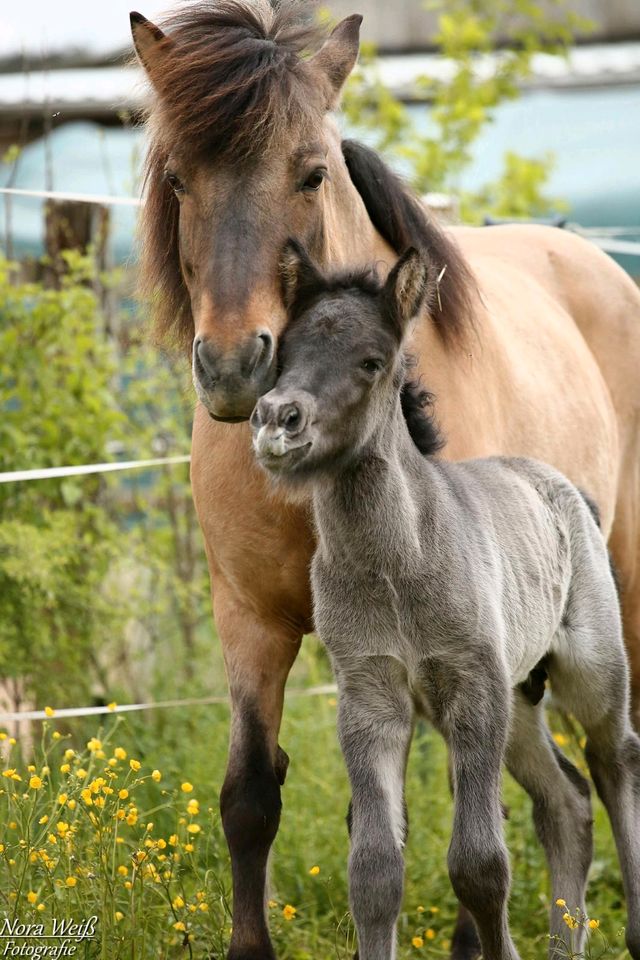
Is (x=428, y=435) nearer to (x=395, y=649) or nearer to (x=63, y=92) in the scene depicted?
(x=395, y=649)

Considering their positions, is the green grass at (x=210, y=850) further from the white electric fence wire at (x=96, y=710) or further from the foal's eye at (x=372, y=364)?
the foal's eye at (x=372, y=364)

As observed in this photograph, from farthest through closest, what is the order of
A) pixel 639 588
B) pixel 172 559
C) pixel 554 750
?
pixel 172 559, pixel 639 588, pixel 554 750

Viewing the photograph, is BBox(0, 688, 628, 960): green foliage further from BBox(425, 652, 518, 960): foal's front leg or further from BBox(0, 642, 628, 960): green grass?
BBox(425, 652, 518, 960): foal's front leg

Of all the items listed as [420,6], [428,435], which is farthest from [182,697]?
[420,6]

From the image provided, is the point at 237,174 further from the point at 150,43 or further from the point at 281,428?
the point at 281,428

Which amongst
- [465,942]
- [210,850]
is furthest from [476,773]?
[210,850]

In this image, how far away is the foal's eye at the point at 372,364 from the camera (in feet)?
10.3

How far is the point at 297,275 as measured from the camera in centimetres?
324

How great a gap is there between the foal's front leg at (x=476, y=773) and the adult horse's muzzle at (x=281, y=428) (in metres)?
0.64

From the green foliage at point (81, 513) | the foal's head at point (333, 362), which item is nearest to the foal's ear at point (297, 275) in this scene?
the foal's head at point (333, 362)

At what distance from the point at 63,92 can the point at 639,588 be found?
973 centimetres

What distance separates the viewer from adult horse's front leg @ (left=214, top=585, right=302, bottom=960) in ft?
12.5

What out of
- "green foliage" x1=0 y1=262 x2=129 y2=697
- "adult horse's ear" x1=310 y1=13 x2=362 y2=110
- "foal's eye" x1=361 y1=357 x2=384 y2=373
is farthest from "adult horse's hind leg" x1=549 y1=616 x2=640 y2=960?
"green foliage" x1=0 y1=262 x2=129 y2=697

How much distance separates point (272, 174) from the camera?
3375 millimetres
